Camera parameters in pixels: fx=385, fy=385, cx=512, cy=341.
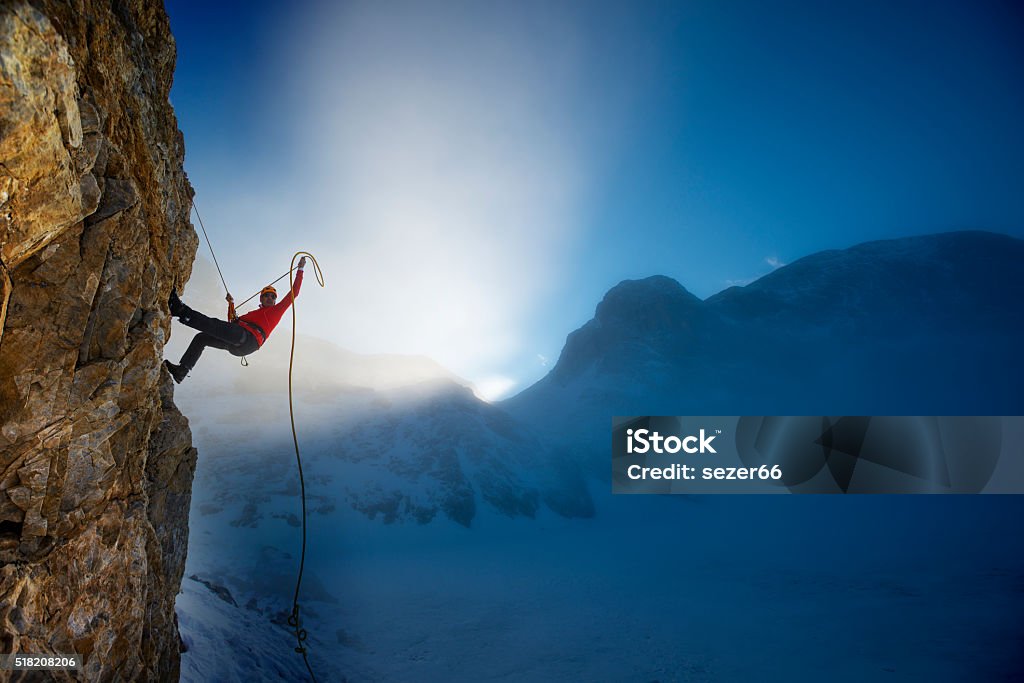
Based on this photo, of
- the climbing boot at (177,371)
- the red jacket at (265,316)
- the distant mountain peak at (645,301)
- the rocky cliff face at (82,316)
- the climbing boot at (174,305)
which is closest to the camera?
the rocky cliff face at (82,316)

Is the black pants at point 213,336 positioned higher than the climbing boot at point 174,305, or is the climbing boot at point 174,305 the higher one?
the climbing boot at point 174,305

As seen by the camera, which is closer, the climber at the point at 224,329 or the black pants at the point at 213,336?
the climber at the point at 224,329

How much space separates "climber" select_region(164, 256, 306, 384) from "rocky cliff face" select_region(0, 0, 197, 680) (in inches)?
25.0

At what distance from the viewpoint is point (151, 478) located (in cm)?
692

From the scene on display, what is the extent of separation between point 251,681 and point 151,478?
9.54 meters

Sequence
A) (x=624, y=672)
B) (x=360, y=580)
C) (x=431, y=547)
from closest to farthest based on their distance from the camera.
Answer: (x=624, y=672) < (x=360, y=580) < (x=431, y=547)

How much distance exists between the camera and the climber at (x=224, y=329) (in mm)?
6773

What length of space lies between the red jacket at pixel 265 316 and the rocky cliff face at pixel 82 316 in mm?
1336

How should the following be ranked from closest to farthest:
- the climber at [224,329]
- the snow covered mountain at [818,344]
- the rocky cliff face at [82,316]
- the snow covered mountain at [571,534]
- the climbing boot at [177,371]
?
the rocky cliff face at [82,316], the climber at [224,329], the climbing boot at [177,371], the snow covered mountain at [571,534], the snow covered mountain at [818,344]

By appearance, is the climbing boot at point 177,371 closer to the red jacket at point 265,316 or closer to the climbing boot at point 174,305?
the climbing boot at point 174,305

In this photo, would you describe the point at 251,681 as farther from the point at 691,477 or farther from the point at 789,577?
the point at 691,477

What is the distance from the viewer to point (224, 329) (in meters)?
6.98

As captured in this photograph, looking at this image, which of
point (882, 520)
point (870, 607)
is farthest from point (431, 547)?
point (882, 520)

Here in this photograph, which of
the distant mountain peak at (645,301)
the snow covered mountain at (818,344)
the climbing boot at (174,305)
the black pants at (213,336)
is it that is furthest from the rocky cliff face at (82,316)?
the distant mountain peak at (645,301)
